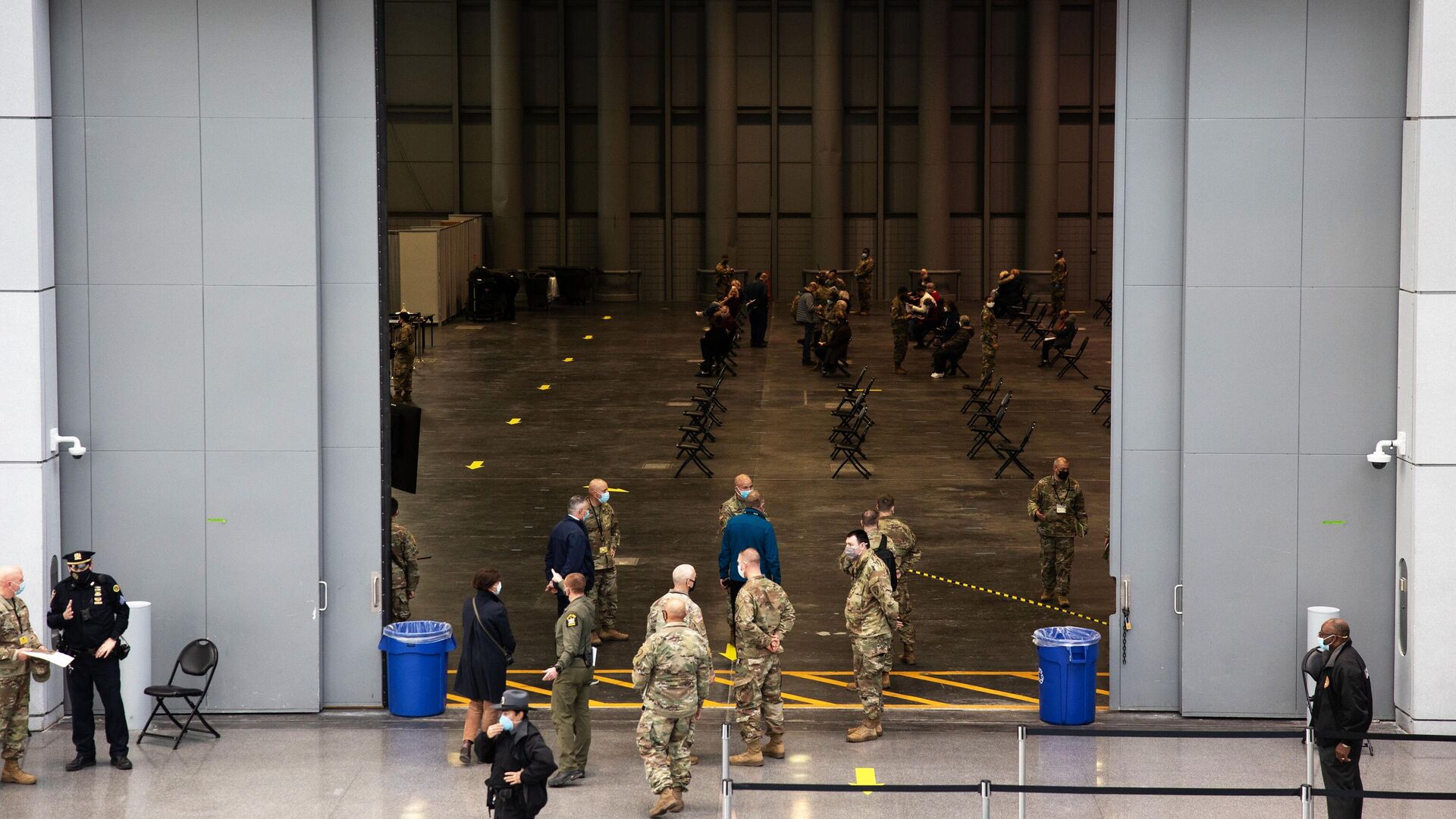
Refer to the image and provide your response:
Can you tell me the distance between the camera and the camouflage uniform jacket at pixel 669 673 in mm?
10883

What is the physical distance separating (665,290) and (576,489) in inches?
928

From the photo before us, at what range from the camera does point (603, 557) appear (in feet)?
51.2

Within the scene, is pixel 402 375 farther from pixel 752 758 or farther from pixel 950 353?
pixel 752 758

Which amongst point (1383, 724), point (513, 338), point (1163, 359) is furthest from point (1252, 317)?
point (513, 338)

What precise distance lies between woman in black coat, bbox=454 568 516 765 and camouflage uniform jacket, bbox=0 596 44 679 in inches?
121

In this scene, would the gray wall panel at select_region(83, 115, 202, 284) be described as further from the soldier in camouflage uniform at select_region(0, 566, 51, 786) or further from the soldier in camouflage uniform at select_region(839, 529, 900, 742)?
the soldier in camouflage uniform at select_region(839, 529, 900, 742)

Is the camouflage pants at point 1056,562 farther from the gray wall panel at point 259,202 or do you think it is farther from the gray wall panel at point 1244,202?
the gray wall panel at point 259,202

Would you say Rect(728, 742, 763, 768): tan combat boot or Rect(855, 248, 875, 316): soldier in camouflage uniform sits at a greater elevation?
Rect(855, 248, 875, 316): soldier in camouflage uniform

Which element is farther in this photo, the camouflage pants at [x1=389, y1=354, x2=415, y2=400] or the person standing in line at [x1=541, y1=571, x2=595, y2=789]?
the camouflage pants at [x1=389, y1=354, x2=415, y2=400]

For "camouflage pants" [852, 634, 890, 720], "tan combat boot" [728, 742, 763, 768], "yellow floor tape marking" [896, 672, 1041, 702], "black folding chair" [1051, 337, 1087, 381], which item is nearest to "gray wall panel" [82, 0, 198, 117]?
"tan combat boot" [728, 742, 763, 768]

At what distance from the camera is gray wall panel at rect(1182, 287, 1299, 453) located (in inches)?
508

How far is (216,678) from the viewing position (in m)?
13.2

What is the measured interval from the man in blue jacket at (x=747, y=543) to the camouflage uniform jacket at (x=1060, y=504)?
3.87m

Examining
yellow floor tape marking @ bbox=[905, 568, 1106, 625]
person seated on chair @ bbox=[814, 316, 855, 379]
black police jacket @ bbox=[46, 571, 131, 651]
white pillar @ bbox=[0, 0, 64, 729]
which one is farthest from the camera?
person seated on chair @ bbox=[814, 316, 855, 379]
